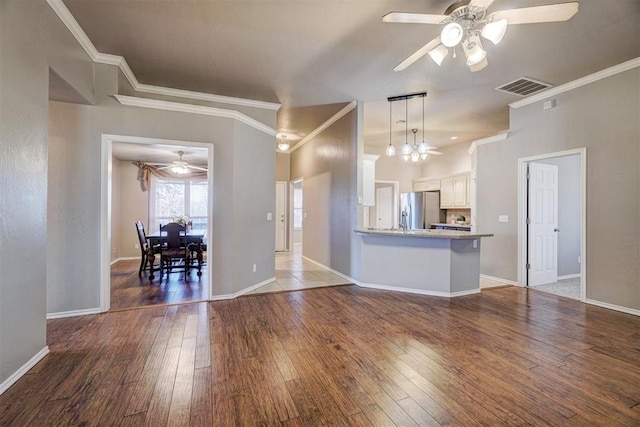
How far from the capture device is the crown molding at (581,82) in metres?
3.36

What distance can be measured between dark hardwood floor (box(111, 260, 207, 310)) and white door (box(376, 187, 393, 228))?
5.08m

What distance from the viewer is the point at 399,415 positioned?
170cm

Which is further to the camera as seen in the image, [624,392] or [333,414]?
[624,392]

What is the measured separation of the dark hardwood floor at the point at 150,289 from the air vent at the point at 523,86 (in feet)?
17.0

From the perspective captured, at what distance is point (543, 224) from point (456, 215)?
273cm

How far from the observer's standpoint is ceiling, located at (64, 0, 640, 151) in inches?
99.9

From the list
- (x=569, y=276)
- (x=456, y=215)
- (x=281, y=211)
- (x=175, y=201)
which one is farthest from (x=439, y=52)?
(x=175, y=201)

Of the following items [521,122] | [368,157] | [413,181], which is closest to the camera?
[521,122]

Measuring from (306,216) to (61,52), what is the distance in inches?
198

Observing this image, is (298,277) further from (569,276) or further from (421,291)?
(569,276)

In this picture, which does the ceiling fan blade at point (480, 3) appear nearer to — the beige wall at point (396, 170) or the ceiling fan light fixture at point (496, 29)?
the ceiling fan light fixture at point (496, 29)

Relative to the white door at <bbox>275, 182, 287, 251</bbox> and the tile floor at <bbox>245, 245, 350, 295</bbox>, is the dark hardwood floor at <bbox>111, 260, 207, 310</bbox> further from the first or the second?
the white door at <bbox>275, 182, 287, 251</bbox>

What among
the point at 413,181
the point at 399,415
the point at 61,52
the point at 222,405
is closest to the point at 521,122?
the point at 413,181

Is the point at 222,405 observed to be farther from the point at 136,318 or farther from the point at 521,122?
the point at 521,122
